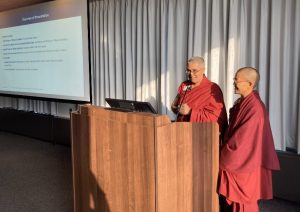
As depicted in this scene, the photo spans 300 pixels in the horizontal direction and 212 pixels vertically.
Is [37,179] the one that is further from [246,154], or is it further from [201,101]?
[246,154]

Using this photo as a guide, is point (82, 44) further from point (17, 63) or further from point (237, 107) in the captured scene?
point (237, 107)

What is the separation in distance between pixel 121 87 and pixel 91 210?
9.17 ft

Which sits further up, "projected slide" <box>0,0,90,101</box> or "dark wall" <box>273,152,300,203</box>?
"projected slide" <box>0,0,90,101</box>

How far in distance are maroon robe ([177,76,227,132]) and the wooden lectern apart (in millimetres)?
443

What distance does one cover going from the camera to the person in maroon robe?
73.7 inches

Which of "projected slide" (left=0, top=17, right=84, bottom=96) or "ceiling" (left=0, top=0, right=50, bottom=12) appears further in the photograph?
"ceiling" (left=0, top=0, right=50, bottom=12)

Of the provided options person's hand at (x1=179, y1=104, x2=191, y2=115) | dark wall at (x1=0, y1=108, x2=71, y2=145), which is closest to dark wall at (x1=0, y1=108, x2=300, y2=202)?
dark wall at (x1=0, y1=108, x2=71, y2=145)

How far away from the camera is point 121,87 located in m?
4.64

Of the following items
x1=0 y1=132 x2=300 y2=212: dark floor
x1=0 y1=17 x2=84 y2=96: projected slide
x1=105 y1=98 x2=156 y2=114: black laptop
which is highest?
x1=0 y1=17 x2=84 y2=96: projected slide

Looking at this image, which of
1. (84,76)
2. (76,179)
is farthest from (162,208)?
(84,76)

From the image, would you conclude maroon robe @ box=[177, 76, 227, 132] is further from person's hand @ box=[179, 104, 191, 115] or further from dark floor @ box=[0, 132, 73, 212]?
dark floor @ box=[0, 132, 73, 212]

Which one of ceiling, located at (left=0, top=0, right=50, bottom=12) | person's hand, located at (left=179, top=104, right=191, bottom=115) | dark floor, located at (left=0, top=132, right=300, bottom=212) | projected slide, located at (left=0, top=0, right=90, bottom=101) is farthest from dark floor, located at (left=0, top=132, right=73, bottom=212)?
ceiling, located at (left=0, top=0, right=50, bottom=12)

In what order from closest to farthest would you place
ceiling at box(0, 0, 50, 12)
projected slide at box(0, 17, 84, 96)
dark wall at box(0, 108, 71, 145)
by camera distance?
projected slide at box(0, 17, 84, 96) < ceiling at box(0, 0, 50, 12) < dark wall at box(0, 108, 71, 145)

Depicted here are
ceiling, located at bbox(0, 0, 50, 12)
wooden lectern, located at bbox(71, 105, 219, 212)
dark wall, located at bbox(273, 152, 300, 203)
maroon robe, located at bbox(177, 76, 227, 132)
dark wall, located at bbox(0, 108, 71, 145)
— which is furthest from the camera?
dark wall, located at bbox(0, 108, 71, 145)
